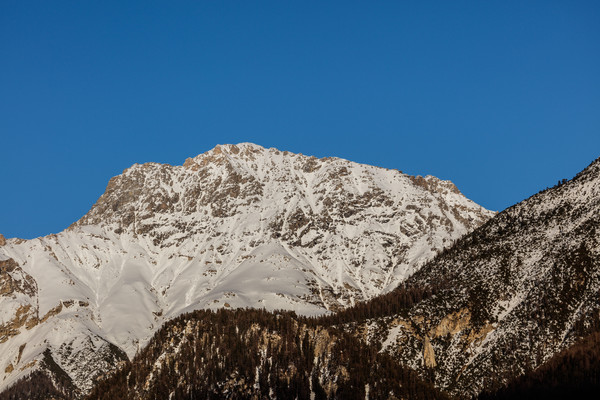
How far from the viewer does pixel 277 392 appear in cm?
19712

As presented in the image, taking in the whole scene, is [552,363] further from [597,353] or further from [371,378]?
[371,378]

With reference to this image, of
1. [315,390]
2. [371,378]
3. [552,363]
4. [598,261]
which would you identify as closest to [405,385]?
[371,378]

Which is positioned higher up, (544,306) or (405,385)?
(544,306)

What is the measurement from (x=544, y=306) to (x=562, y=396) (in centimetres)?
3810

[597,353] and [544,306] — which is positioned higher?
[544,306]

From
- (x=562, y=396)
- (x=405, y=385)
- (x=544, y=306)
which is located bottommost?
(x=562, y=396)

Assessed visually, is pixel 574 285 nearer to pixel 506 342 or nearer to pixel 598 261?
pixel 598 261

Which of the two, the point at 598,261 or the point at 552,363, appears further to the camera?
the point at 598,261

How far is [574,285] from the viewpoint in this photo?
640ft

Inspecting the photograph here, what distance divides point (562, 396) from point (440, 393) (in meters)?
37.1

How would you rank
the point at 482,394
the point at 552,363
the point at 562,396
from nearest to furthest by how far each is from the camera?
the point at 562,396
the point at 552,363
the point at 482,394

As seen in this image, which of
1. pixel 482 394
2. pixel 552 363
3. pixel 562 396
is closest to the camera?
pixel 562 396

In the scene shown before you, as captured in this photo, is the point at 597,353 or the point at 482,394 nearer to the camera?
the point at 597,353

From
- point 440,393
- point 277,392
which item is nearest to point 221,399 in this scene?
point 277,392
